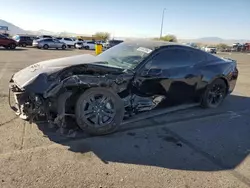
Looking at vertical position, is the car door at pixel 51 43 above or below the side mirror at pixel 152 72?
below

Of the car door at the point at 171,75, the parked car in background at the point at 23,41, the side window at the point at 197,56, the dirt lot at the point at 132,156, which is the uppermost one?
the side window at the point at 197,56

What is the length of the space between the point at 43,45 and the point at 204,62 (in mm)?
27945

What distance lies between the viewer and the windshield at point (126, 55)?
4383 millimetres

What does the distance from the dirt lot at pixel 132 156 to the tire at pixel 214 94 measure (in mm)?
849

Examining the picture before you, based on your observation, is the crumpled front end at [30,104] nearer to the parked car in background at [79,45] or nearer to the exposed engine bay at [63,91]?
the exposed engine bay at [63,91]

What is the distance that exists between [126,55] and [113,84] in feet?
3.27

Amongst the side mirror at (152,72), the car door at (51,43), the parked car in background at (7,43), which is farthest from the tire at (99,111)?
the car door at (51,43)

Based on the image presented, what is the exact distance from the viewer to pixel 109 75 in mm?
3953

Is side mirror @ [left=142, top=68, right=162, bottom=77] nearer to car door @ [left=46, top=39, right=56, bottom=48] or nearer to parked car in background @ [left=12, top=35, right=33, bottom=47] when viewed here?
car door @ [left=46, top=39, right=56, bottom=48]

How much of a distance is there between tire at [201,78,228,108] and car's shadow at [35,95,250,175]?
79cm

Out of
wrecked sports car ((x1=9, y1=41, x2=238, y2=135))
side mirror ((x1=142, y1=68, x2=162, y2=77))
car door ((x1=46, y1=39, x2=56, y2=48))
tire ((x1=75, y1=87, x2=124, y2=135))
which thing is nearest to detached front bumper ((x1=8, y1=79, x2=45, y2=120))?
wrecked sports car ((x1=9, y1=41, x2=238, y2=135))

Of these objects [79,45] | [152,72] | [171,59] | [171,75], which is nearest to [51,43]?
[79,45]

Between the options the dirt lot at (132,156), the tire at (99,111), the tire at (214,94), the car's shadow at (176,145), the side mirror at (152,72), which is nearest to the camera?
the dirt lot at (132,156)

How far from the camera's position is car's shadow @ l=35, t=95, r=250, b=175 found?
3258mm
